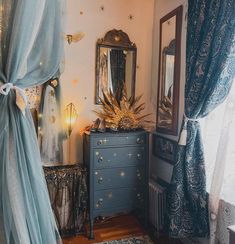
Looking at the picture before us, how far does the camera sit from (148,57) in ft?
9.66

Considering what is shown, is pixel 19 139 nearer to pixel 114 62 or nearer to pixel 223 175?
pixel 223 175

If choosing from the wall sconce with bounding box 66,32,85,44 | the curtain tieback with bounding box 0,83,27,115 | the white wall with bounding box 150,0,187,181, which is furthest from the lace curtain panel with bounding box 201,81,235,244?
the wall sconce with bounding box 66,32,85,44

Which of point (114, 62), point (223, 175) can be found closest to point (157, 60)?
point (114, 62)

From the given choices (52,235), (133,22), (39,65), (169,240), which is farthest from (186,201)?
(133,22)

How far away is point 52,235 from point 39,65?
3.39 feet

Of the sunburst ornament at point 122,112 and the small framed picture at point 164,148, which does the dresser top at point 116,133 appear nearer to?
the sunburst ornament at point 122,112

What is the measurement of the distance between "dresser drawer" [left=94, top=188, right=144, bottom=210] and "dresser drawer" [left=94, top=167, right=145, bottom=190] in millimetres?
55

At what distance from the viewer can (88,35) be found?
2.68 metres

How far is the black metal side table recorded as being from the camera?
235 centimetres

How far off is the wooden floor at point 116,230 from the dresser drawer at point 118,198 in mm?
286

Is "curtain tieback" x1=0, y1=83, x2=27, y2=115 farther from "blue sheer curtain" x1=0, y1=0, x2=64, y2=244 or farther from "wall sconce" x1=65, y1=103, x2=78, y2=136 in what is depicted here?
"wall sconce" x1=65, y1=103, x2=78, y2=136

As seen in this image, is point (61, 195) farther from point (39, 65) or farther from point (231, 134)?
point (231, 134)

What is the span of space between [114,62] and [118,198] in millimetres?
1454

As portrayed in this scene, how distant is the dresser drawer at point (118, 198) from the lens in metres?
2.41
